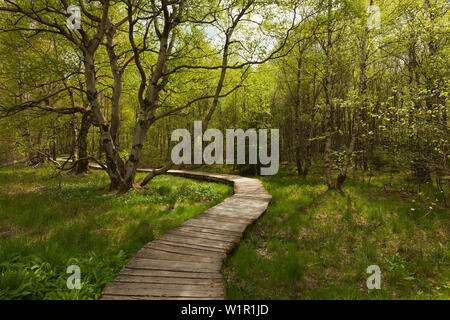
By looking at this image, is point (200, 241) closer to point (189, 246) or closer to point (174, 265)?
point (189, 246)

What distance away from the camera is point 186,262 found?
3863 mm

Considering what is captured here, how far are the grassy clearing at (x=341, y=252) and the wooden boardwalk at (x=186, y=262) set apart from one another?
1.37ft

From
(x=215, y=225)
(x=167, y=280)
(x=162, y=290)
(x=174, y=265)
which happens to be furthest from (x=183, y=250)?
(x=215, y=225)

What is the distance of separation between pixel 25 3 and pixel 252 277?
13.3m

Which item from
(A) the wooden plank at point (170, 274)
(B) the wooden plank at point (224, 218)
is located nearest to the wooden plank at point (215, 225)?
(B) the wooden plank at point (224, 218)

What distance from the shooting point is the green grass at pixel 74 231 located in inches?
126

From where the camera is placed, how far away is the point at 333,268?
4.45 metres

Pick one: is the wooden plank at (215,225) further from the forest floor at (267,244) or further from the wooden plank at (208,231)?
the forest floor at (267,244)

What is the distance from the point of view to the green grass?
3.19 m

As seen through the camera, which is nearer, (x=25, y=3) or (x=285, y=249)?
(x=285, y=249)

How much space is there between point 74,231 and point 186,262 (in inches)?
135

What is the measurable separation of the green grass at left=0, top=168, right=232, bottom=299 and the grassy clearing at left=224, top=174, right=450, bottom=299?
2.36 metres
